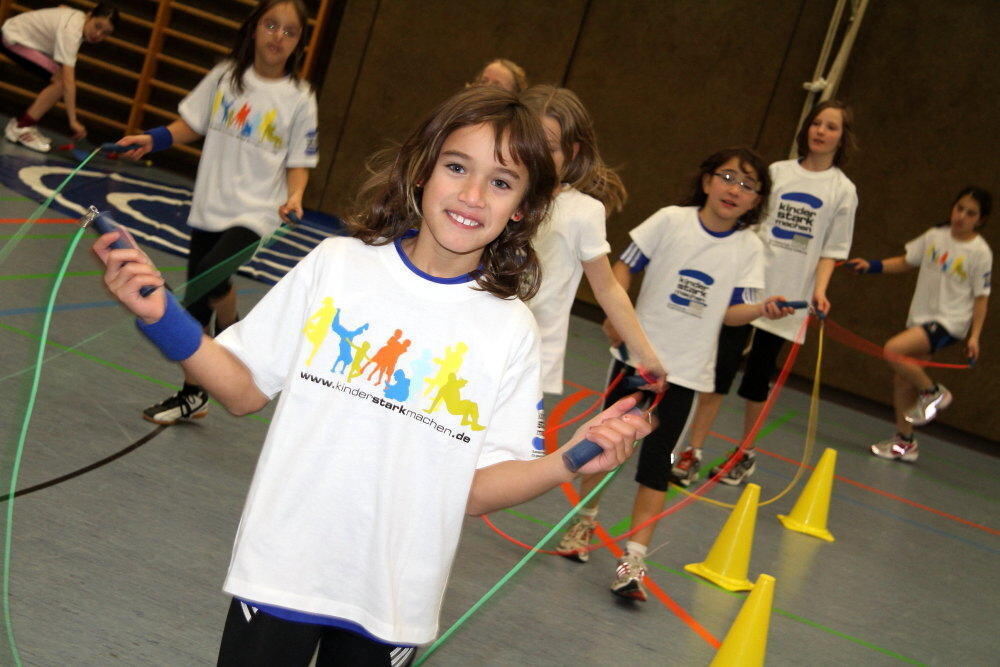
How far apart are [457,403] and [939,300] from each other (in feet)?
18.7

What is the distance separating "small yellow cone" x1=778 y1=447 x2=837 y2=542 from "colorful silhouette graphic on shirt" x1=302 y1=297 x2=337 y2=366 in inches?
140

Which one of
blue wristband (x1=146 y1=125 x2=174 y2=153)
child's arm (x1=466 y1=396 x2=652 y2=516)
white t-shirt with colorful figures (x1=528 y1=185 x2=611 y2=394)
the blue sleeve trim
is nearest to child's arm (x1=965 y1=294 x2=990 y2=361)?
the blue sleeve trim

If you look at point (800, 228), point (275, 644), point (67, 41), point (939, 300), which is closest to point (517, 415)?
point (275, 644)

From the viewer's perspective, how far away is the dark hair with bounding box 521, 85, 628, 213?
3.06m

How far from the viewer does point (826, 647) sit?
340 cm

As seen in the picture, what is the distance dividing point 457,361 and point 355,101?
837cm

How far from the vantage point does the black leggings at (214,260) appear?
346 cm

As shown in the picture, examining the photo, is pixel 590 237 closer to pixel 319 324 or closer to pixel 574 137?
pixel 574 137

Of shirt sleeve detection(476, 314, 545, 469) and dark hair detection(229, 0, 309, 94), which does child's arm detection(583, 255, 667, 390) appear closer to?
shirt sleeve detection(476, 314, 545, 469)

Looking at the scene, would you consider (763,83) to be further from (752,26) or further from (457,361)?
A: (457,361)

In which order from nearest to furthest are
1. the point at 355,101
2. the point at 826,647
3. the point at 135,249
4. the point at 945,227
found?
the point at 135,249
the point at 826,647
the point at 945,227
the point at 355,101

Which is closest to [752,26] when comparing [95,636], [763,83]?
[763,83]

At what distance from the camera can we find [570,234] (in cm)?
315

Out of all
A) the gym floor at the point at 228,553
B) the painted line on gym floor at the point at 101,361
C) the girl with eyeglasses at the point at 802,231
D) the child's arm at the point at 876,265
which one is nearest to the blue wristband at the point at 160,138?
the gym floor at the point at 228,553
